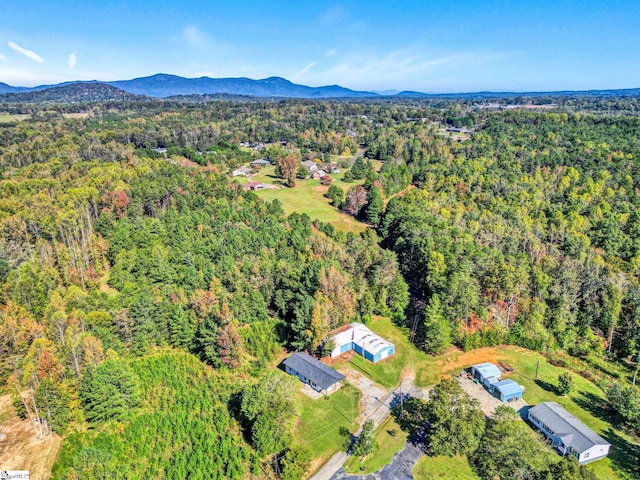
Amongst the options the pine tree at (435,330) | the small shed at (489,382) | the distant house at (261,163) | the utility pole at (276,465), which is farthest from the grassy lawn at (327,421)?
the distant house at (261,163)

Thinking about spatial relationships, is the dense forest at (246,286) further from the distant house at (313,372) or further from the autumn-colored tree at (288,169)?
the autumn-colored tree at (288,169)

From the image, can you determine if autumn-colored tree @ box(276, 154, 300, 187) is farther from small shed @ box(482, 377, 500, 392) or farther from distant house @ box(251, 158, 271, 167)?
small shed @ box(482, 377, 500, 392)

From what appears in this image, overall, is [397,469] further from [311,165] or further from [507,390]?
[311,165]

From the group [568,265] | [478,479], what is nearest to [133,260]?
[478,479]

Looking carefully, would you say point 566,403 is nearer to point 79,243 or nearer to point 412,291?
point 412,291

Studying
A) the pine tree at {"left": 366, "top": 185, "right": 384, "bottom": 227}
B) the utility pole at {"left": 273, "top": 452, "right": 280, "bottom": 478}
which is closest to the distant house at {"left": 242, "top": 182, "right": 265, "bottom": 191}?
the pine tree at {"left": 366, "top": 185, "right": 384, "bottom": 227}

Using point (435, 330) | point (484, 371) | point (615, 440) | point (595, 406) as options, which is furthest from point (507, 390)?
point (435, 330)
